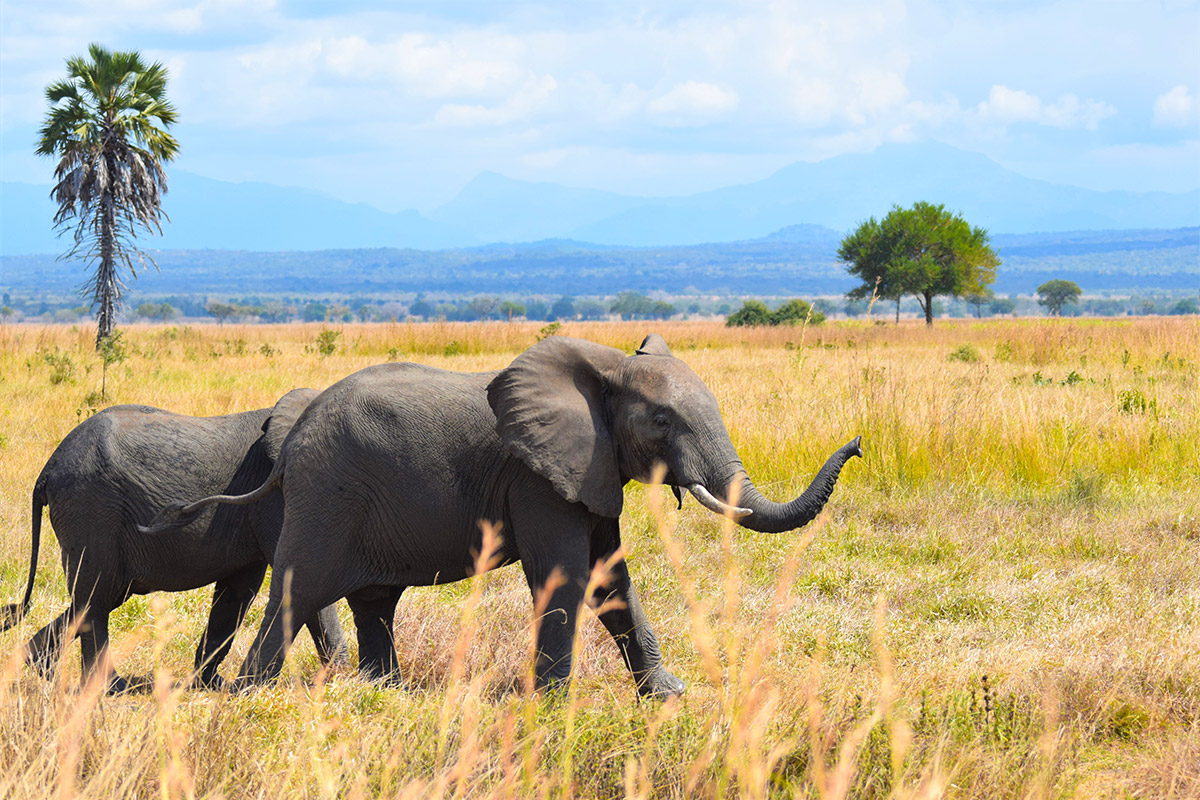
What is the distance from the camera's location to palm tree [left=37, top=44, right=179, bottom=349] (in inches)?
1040

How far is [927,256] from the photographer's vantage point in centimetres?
6097

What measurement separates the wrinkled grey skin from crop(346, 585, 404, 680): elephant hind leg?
0.71 ft

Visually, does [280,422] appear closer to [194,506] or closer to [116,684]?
[194,506]

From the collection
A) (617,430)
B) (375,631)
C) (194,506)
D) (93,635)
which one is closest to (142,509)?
(194,506)

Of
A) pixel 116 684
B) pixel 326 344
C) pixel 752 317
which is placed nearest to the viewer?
pixel 116 684

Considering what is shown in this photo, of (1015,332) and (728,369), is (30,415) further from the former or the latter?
(1015,332)

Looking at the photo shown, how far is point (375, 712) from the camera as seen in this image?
3.74 metres

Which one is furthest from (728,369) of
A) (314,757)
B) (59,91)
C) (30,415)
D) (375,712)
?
(59,91)

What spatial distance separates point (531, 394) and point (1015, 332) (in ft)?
55.9

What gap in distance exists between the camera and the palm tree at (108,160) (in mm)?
Result: 26406

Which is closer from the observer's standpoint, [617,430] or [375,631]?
[617,430]

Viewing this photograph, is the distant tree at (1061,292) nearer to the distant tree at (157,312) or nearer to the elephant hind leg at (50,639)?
the distant tree at (157,312)

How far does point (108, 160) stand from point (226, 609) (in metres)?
26.2

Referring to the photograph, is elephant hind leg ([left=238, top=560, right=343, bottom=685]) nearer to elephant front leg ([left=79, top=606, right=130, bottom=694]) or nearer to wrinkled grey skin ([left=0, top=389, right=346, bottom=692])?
wrinkled grey skin ([left=0, top=389, right=346, bottom=692])
